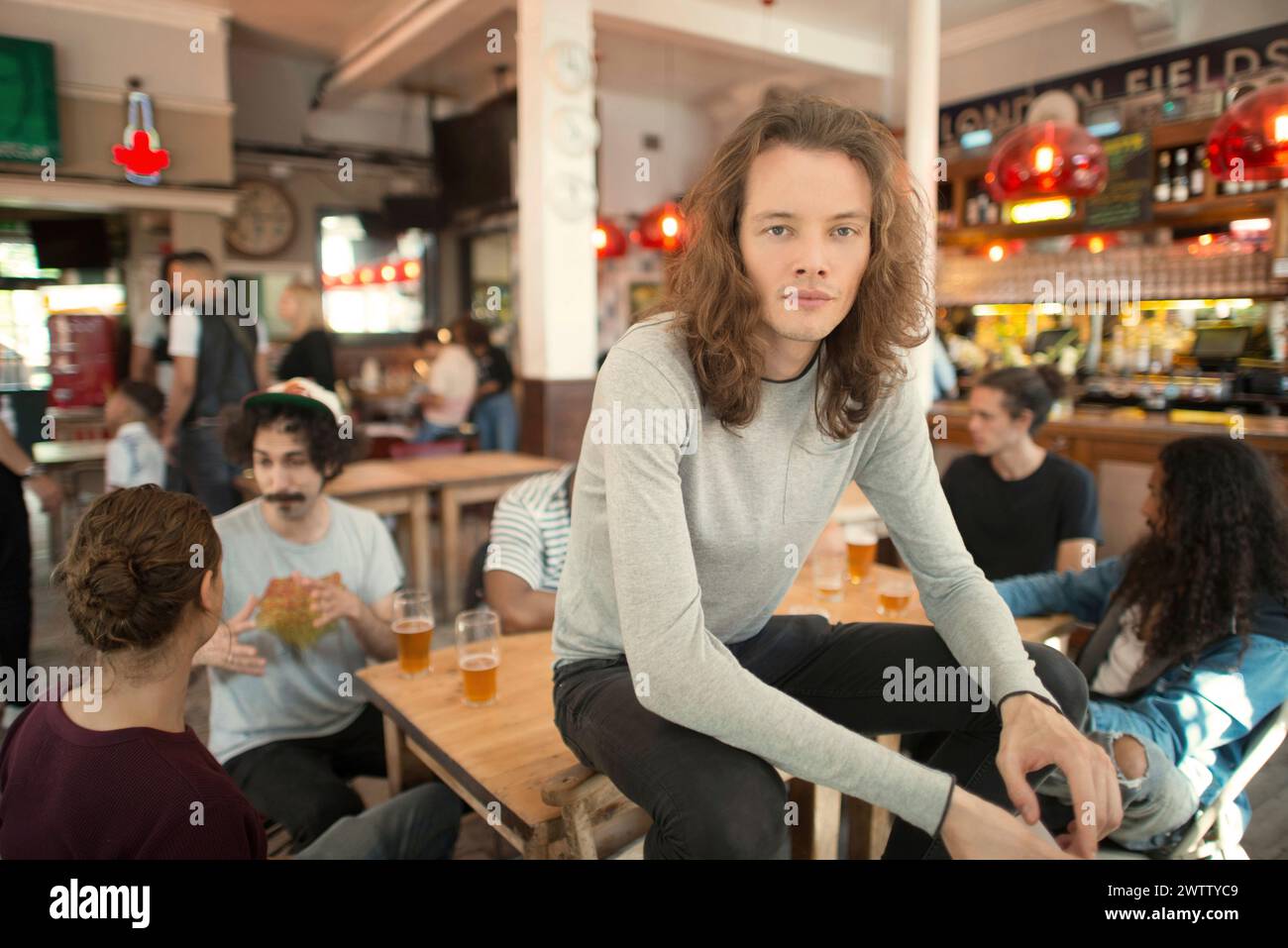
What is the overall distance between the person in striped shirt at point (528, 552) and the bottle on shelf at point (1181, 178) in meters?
5.22

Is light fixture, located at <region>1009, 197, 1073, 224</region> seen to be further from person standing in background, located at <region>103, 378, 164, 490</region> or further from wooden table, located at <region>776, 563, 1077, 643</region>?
person standing in background, located at <region>103, 378, 164, 490</region>

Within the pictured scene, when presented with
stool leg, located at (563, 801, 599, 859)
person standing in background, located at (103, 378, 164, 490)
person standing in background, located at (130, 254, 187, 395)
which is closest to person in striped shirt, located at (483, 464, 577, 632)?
stool leg, located at (563, 801, 599, 859)

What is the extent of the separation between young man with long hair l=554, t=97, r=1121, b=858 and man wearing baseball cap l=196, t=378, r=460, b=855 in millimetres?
774

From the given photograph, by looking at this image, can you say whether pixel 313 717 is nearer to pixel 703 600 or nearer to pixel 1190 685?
pixel 703 600

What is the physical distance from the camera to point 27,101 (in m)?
5.02

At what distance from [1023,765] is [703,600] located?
0.43 m

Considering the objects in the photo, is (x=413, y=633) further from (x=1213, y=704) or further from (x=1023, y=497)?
(x=1023, y=497)

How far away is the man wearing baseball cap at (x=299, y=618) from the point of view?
171 cm

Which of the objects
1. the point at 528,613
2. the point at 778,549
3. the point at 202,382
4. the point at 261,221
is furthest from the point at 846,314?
the point at 261,221

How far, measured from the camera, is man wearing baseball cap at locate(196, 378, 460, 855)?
5.61 ft

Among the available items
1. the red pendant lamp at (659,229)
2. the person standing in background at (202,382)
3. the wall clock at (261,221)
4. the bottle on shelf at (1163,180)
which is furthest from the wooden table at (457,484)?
the wall clock at (261,221)

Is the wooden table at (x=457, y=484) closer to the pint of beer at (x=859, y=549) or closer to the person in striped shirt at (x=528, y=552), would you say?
the person in striped shirt at (x=528, y=552)

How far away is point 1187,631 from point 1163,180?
518 centimetres
